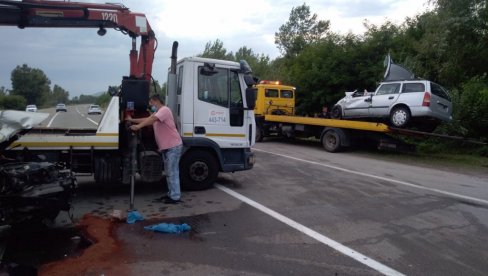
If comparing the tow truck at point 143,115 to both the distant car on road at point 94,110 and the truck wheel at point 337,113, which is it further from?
the distant car on road at point 94,110

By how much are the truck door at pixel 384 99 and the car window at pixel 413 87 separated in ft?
0.82

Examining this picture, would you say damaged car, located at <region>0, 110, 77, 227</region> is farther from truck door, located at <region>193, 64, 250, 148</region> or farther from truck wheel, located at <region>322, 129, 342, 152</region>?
truck wheel, located at <region>322, 129, 342, 152</region>

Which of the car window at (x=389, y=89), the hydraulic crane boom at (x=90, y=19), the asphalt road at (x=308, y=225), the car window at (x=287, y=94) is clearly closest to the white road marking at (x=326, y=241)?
the asphalt road at (x=308, y=225)

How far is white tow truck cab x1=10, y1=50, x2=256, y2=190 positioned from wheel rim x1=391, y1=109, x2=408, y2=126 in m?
7.37

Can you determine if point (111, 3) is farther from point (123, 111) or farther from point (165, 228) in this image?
point (165, 228)

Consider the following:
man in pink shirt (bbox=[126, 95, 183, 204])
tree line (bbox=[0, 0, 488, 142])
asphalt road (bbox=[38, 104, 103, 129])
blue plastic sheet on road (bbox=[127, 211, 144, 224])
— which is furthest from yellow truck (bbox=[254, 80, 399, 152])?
blue plastic sheet on road (bbox=[127, 211, 144, 224])

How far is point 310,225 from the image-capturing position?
596 cm

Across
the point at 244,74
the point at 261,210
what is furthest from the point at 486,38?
the point at 261,210

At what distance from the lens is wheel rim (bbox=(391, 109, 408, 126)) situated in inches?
539

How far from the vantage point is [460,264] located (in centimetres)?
461

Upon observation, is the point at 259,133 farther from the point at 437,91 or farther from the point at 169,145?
the point at 169,145

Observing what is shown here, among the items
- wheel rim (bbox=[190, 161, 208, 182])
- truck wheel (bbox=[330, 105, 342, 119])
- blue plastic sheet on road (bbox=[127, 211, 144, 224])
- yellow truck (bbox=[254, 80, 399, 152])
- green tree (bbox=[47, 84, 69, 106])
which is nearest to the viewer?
blue plastic sheet on road (bbox=[127, 211, 144, 224])

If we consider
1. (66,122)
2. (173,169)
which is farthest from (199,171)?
(66,122)

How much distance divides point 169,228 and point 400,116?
34.5ft
